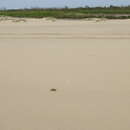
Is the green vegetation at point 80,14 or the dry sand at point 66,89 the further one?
the green vegetation at point 80,14

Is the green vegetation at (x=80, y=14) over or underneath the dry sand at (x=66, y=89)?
underneath

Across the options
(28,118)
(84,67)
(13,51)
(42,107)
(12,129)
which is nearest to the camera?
(12,129)

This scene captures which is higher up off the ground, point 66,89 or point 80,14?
point 66,89

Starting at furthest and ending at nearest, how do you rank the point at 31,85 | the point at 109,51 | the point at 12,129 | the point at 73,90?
the point at 109,51 < the point at 31,85 < the point at 73,90 < the point at 12,129

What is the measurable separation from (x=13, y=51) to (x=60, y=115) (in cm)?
514

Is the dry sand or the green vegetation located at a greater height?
the dry sand

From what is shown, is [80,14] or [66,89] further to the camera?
[80,14]

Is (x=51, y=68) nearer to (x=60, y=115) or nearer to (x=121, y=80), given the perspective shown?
(x=121, y=80)

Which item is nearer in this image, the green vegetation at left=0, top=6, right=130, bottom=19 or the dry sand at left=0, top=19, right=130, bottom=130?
the dry sand at left=0, top=19, right=130, bottom=130

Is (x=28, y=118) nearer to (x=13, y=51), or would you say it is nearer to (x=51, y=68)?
(x=51, y=68)

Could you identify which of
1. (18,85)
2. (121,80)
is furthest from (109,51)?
(18,85)

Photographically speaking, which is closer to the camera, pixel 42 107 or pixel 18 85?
pixel 42 107

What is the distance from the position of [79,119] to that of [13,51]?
5329 millimetres

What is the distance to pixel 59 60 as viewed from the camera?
7777 millimetres
